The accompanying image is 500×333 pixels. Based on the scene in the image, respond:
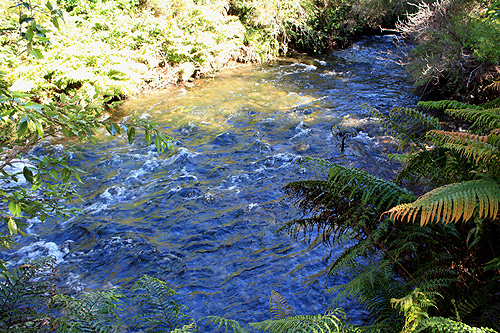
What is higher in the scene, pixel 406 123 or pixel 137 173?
pixel 406 123

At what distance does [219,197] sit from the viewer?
18.2 feet

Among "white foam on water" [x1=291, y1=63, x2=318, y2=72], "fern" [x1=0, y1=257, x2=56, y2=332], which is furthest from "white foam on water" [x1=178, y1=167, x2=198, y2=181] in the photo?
"white foam on water" [x1=291, y1=63, x2=318, y2=72]

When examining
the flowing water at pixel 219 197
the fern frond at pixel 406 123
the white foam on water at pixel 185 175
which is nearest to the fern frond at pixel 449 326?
the flowing water at pixel 219 197

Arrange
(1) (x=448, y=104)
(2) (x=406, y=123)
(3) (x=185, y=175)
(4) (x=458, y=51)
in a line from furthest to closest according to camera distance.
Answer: (4) (x=458, y=51), (3) (x=185, y=175), (1) (x=448, y=104), (2) (x=406, y=123)

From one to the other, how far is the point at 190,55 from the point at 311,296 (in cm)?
1059

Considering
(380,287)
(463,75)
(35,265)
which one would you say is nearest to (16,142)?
(35,265)

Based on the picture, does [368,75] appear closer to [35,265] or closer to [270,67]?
[270,67]

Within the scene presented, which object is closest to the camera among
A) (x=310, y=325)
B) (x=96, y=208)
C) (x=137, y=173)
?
(x=310, y=325)

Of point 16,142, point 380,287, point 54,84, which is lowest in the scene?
point 380,287

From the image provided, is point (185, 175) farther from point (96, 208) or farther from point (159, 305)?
point (159, 305)

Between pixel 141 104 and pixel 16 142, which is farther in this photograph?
pixel 141 104

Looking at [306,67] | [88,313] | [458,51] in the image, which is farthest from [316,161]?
[306,67]

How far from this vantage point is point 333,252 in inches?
161

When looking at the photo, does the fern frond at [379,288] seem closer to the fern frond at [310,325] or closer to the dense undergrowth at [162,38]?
the fern frond at [310,325]
